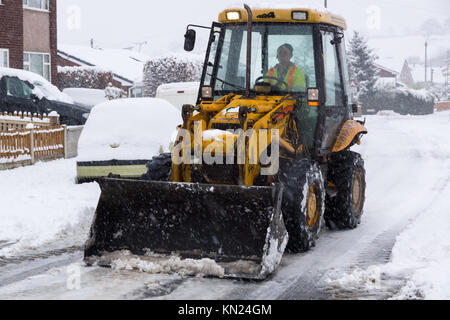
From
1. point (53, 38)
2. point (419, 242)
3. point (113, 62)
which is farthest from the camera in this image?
point (113, 62)

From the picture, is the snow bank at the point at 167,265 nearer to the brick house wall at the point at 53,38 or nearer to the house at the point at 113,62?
the brick house wall at the point at 53,38

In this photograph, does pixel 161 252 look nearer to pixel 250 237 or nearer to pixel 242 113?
pixel 250 237

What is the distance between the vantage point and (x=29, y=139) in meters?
14.8

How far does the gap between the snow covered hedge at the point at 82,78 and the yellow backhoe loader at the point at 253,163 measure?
26.8 metres

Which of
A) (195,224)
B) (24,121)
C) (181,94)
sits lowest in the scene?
(195,224)

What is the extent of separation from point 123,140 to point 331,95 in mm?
3647

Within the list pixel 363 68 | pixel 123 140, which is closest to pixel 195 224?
pixel 123 140

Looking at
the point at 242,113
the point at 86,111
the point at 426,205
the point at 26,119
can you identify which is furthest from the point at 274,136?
the point at 86,111

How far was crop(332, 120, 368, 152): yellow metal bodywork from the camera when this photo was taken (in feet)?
27.0

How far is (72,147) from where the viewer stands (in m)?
16.4

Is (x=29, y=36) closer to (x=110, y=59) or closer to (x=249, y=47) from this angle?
(x=249, y=47)

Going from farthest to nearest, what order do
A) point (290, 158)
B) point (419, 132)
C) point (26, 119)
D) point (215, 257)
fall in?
point (419, 132) → point (26, 119) → point (290, 158) → point (215, 257)

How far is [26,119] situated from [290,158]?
375 inches

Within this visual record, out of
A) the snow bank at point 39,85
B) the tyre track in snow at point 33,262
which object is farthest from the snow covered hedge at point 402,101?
the tyre track in snow at point 33,262
